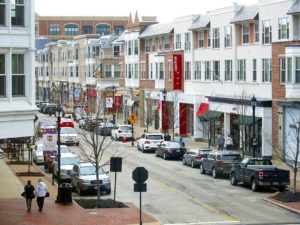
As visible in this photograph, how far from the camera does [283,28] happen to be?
50.2 metres

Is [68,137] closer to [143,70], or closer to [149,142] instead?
[149,142]

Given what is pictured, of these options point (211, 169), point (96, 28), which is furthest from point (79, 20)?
point (211, 169)

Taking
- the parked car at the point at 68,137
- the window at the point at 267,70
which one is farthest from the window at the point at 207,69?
the parked car at the point at 68,137

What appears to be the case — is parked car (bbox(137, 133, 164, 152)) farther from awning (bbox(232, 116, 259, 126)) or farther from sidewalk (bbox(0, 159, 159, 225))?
sidewalk (bbox(0, 159, 159, 225))

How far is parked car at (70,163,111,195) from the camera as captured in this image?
1446 inches

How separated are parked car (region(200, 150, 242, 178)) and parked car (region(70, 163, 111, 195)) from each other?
294 inches

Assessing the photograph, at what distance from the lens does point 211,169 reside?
142 ft

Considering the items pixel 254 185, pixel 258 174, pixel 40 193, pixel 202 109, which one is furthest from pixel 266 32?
pixel 40 193

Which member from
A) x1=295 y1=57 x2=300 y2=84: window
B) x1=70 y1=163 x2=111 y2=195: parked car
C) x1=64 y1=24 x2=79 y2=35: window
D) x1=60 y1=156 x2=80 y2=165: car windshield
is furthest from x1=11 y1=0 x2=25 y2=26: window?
x1=64 y1=24 x2=79 y2=35: window

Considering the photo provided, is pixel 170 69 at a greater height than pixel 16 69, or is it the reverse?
pixel 170 69

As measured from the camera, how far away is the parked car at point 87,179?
3672 cm

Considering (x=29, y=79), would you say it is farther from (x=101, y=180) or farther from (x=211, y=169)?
(x=211, y=169)

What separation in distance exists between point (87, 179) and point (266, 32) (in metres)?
21.3

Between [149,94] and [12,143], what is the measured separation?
2637 centimetres
